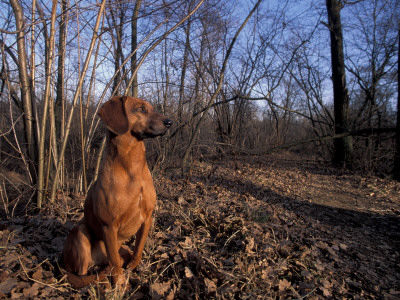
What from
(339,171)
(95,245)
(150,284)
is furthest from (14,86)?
(339,171)

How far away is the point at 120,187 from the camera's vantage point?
1.88m

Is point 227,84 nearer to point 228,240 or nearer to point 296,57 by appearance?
point 296,57

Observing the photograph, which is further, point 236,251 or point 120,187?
point 236,251

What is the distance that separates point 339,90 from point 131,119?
29.2ft

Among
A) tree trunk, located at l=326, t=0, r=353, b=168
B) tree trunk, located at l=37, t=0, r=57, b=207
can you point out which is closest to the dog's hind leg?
tree trunk, located at l=37, t=0, r=57, b=207

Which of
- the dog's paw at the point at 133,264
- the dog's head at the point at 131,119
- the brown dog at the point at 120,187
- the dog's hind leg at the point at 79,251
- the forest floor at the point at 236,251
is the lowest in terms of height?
the forest floor at the point at 236,251

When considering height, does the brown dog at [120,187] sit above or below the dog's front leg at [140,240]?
above

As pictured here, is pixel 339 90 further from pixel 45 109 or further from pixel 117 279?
pixel 117 279

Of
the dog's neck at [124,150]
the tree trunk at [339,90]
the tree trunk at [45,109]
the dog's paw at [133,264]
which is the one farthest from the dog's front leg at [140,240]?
the tree trunk at [339,90]

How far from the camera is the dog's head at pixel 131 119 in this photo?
1858 mm

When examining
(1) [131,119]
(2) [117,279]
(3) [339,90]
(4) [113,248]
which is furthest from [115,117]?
(3) [339,90]

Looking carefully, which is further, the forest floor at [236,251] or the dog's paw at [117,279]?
the forest floor at [236,251]

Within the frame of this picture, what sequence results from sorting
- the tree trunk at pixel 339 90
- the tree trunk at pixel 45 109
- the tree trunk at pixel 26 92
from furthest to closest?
the tree trunk at pixel 339 90
the tree trunk at pixel 26 92
the tree trunk at pixel 45 109

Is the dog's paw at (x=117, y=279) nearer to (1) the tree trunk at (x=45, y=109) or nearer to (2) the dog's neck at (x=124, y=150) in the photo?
(2) the dog's neck at (x=124, y=150)
